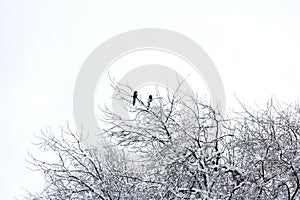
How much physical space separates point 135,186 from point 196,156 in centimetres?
89

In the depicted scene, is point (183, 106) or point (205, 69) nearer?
point (183, 106)

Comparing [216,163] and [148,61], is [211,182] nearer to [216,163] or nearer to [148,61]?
[216,163]

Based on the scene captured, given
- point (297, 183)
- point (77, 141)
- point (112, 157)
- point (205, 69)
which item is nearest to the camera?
point (297, 183)

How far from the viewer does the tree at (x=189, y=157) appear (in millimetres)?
6195

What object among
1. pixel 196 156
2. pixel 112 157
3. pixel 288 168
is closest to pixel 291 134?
pixel 288 168

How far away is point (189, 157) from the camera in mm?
6469

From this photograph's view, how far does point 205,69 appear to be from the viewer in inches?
502

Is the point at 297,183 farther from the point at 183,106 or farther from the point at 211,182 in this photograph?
the point at 183,106

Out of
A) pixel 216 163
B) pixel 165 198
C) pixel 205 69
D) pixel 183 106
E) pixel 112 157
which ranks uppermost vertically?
pixel 205 69

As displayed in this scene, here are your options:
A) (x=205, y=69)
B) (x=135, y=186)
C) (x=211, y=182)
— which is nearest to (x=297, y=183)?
(x=211, y=182)

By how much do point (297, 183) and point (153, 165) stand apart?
188 centimetres

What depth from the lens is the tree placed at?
620 cm

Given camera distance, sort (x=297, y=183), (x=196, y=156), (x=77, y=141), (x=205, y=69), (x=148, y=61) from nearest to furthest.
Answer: (x=297, y=183) < (x=196, y=156) < (x=77, y=141) < (x=205, y=69) < (x=148, y=61)

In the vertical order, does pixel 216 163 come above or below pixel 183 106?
below
